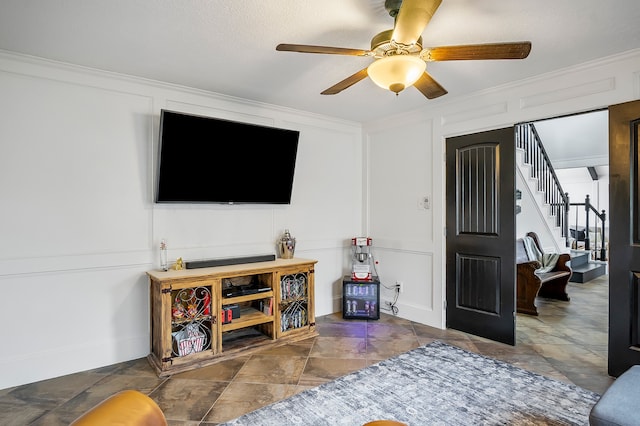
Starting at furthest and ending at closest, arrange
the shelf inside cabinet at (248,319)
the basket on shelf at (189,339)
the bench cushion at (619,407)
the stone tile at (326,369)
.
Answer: the shelf inside cabinet at (248,319)
the basket on shelf at (189,339)
the stone tile at (326,369)
the bench cushion at (619,407)

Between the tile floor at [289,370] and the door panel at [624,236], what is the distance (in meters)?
0.30

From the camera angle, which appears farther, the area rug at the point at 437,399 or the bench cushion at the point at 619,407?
the area rug at the point at 437,399

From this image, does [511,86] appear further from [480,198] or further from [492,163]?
[480,198]

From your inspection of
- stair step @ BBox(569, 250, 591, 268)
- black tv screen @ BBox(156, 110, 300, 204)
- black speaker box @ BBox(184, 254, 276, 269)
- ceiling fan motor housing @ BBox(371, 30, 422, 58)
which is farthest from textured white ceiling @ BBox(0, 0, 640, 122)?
stair step @ BBox(569, 250, 591, 268)

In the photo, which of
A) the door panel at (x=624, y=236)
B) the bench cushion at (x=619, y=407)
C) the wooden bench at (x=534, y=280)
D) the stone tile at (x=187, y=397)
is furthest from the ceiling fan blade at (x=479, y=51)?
the wooden bench at (x=534, y=280)

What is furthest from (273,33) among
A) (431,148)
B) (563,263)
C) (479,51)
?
(563,263)

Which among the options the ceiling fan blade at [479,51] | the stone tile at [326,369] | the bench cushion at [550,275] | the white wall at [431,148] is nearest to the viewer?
the ceiling fan blade at [479,51]

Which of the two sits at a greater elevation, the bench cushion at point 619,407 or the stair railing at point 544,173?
the stair railing at point 544,173

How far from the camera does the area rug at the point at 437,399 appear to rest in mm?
2232

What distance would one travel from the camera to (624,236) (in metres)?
2.69

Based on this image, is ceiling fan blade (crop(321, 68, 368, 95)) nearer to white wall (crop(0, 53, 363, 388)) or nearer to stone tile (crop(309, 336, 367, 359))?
white wall (crop(0, 53, 363, 388))

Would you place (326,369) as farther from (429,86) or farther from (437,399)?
(429,86)

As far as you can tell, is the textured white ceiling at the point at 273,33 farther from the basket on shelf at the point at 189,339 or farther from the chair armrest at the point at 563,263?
the chair armrest at the point at 563,263

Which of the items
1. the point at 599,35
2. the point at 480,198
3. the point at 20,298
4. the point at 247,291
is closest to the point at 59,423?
the point at 20,298
